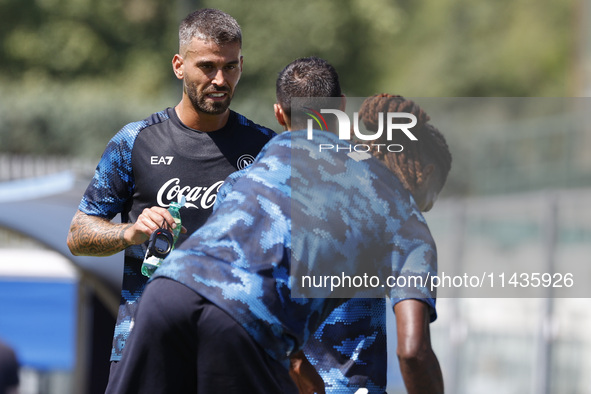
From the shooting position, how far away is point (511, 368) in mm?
8977

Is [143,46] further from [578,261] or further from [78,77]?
[578,261]

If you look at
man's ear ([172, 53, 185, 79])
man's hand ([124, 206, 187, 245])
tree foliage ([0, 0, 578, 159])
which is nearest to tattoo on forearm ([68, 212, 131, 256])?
man's hand ([124, 206, 187, 245])

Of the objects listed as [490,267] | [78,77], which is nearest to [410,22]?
[78,77]

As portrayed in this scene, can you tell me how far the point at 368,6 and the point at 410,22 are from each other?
9.55 metres

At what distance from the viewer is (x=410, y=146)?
12.7 feet

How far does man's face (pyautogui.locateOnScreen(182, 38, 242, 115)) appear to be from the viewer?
4051 mm

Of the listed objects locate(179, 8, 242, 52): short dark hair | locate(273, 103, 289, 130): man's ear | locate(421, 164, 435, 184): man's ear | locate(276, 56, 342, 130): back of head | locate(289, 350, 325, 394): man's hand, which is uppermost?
locate(179, 8, 242, 52): short dark hair

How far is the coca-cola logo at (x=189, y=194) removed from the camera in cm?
409

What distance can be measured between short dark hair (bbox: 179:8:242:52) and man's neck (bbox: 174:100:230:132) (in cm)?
26

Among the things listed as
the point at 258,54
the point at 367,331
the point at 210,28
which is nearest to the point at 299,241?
the point at 367,331

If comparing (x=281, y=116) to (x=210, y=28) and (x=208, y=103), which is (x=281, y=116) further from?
(x=210, y=28)

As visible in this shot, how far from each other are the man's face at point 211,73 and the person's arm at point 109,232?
1.87 ft

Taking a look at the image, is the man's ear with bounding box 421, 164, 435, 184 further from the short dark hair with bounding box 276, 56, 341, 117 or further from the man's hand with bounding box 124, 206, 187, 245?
the man's hand with bounding box 124, 206, 187, 245

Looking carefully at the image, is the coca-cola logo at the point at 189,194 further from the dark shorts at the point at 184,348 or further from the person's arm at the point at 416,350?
the person's arm at the point at 416,350
